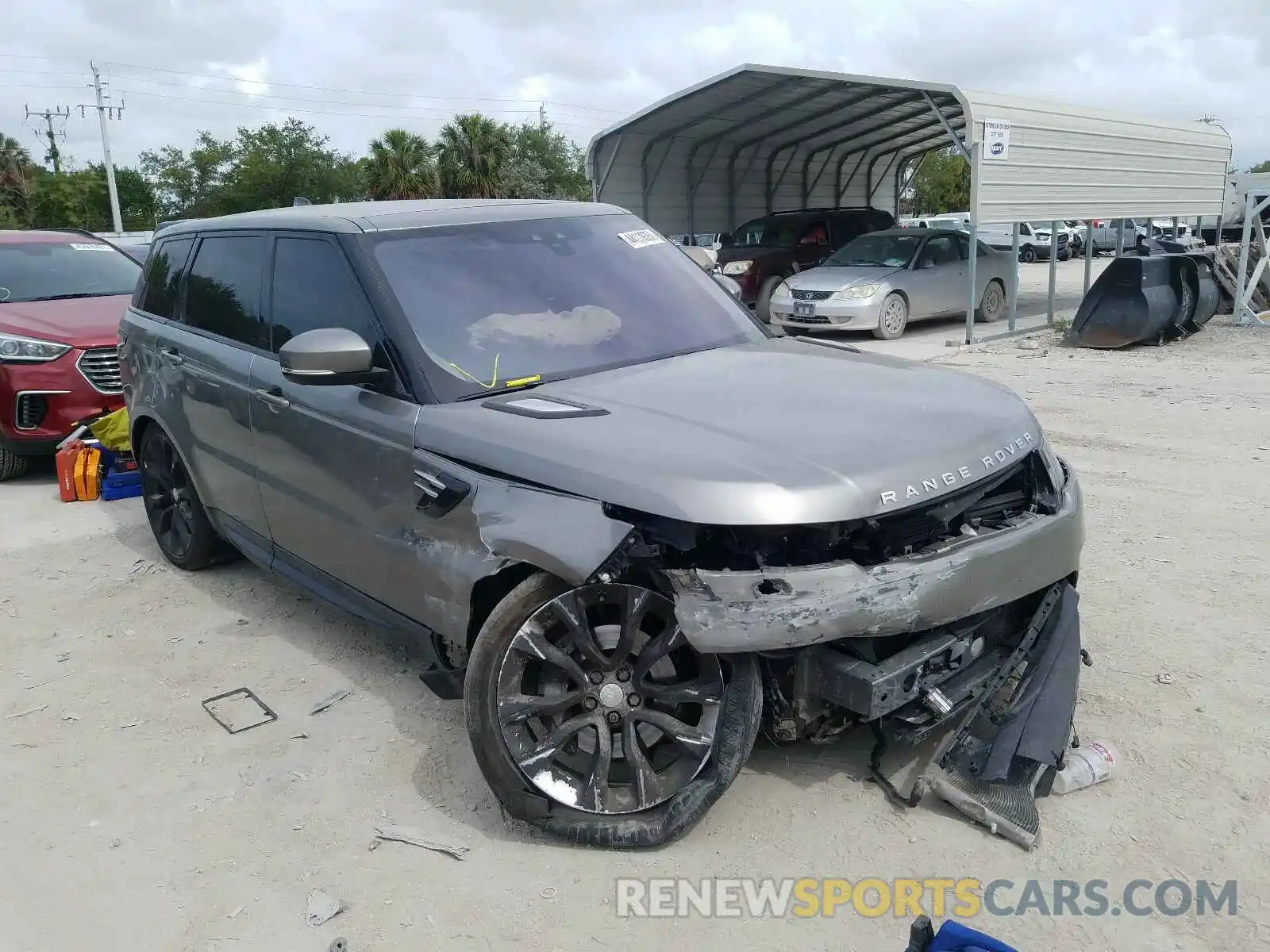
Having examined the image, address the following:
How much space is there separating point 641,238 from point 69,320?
5661 millimetres

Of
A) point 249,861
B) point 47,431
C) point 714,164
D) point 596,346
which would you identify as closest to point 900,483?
point 596,346

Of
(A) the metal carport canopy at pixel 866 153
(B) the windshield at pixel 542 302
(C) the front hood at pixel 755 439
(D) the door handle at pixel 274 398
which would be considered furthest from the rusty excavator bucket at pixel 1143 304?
(D) the door handle at pixel 274 398

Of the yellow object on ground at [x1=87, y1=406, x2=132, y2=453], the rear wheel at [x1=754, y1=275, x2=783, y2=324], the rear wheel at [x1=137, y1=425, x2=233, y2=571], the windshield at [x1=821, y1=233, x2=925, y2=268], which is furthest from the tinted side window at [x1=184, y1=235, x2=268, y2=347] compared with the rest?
the rear wheel at [x1=754, y1=275, x2=783, y2=324]

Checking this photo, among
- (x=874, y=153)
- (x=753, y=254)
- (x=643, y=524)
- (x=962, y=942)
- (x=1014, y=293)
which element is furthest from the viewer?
(x=874, y=153)

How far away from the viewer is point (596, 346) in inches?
150

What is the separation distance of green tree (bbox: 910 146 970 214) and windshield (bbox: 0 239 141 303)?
5002 cm

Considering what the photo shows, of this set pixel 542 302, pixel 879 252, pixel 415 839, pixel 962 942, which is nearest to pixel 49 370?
pixel 542 302

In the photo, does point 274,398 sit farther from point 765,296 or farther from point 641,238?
point 765,296

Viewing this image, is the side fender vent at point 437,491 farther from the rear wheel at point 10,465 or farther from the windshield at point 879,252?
the windshield at point 879,252

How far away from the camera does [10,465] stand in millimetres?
7957

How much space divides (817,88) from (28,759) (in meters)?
15.4

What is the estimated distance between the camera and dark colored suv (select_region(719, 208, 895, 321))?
53.2ft

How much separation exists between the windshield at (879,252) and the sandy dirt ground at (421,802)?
9.90m

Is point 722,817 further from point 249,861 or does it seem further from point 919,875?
point 249,861
